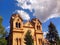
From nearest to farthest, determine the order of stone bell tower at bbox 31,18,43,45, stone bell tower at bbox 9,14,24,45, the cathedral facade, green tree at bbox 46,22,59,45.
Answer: stone bell tower at bbox 9,14,24,45
the cathedral facade
stone bell tower at bbox 31,18,43,45
green tree at bbox 46,22,59,45

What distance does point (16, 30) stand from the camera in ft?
183

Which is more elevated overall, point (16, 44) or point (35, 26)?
point (35, 26)

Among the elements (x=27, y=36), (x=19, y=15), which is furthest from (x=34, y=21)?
(x=27, y=36)

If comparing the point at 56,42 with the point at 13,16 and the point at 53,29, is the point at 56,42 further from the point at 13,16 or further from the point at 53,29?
the point at 13,16

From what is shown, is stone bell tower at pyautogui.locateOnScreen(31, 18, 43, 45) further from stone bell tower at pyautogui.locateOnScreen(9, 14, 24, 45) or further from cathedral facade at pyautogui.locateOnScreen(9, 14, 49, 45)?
stone bell tower at pyautogui.locateOnScreen(9, 14, 24, 45)

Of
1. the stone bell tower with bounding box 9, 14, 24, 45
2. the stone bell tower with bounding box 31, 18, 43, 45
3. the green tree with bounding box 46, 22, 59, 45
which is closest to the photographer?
the stone bell tower with bounding box 9, 14, 24, 45

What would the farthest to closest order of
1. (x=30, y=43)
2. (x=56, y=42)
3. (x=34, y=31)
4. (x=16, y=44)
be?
(x=56, y=42) < (x=34, y=31) < (x=16, y=44) < (x=30, y=43)

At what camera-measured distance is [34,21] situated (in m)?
60.2

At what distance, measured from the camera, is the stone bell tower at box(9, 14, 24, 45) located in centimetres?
5511

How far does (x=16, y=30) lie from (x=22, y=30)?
177 cm

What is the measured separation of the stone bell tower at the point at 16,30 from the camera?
55.1m

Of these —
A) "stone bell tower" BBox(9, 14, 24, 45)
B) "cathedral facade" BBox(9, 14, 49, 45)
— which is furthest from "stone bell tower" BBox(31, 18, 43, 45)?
"stone bell tower" BBox(9, 14, 24, 45)

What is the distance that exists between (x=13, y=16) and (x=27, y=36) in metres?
8.67

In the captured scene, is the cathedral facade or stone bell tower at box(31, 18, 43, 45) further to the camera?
stone bell tower at box(31, 18, 43, 45)
